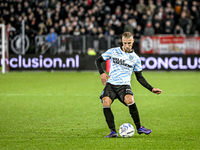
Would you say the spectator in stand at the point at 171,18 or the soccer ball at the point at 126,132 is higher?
the spectator in stand at the point at 171,18

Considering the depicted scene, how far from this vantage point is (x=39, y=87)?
1240 centimetres

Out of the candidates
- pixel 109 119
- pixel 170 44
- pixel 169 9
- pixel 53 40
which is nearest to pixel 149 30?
pixel 170 44

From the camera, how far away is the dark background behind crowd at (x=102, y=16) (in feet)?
61.7

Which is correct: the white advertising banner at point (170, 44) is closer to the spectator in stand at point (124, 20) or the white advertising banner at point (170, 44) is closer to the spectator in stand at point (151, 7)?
the spectator in stand at point (124, 20)

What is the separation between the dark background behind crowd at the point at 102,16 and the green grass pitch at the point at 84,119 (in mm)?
7333

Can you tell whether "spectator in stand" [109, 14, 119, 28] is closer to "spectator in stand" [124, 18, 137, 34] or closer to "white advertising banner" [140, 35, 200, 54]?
"spectator in stand" [124, 18, 137, 34]

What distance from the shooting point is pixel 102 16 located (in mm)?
20141

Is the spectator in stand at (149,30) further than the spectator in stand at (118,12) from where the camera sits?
No

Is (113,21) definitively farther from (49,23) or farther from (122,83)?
(122,83)

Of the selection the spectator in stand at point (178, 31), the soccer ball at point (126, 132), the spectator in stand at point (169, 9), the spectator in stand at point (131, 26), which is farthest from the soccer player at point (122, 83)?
the spectator in stand at point (169, 9)

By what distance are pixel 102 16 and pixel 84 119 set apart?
13.9m

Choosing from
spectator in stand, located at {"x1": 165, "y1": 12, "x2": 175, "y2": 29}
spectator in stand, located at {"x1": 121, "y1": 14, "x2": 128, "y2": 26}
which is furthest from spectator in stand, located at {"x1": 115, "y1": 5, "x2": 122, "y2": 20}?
spectator in stand, located at {"x1": 165, "y1": 12, "x2": 175, "y2": 29}

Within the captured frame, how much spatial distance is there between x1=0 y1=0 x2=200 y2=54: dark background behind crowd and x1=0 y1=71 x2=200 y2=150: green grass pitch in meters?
7.33

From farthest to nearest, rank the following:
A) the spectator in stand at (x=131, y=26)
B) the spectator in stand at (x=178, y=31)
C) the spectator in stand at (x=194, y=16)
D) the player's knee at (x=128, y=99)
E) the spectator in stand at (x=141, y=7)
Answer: the spectator in stand at (x=141, y=7)
the spectator in stand at (x=194, y=16)
the spectator in stand at (x=131, y=26)
the spectator in stand at (x=178, y=31)
the player's knee at (x=128, y=99)
